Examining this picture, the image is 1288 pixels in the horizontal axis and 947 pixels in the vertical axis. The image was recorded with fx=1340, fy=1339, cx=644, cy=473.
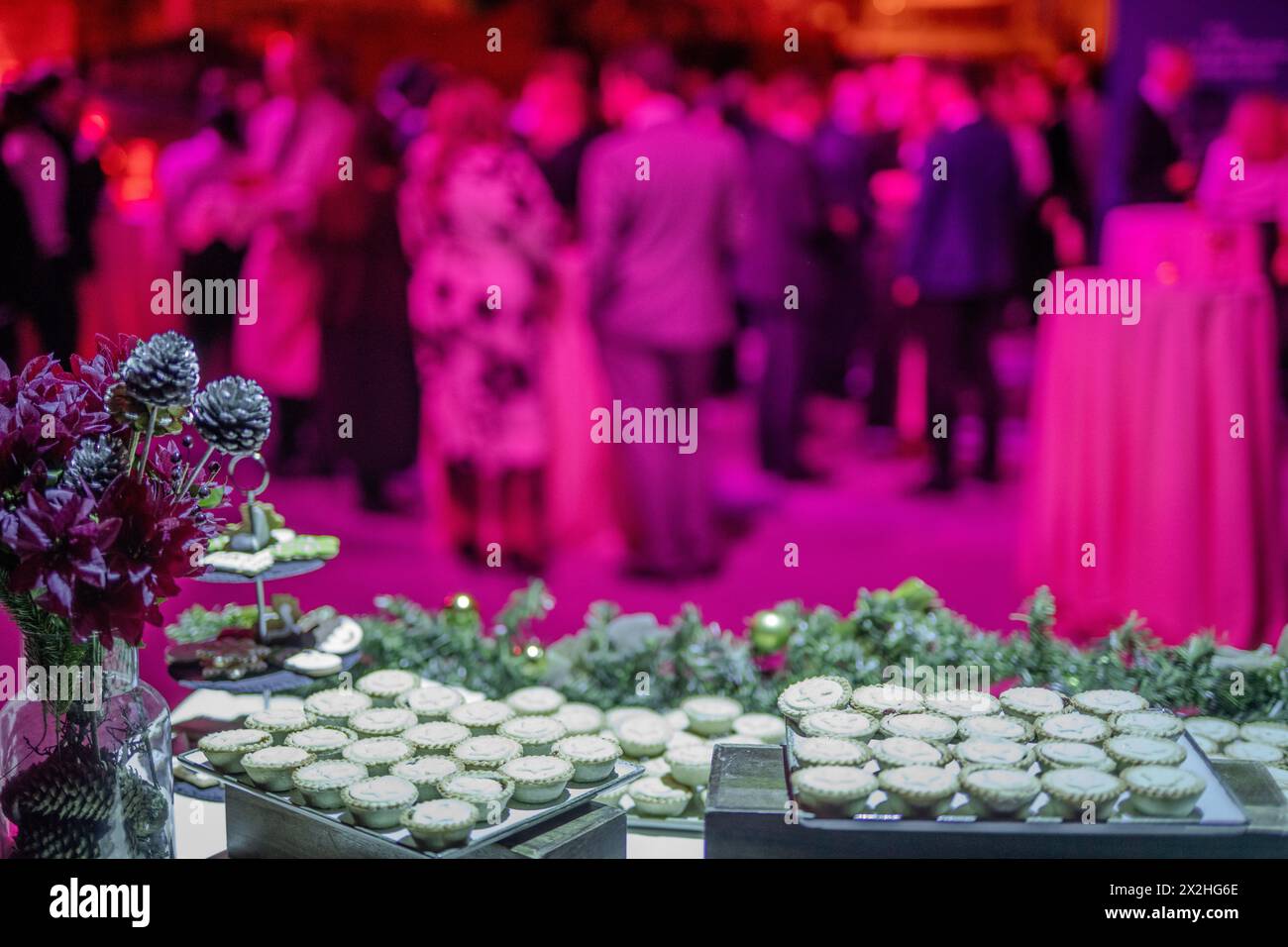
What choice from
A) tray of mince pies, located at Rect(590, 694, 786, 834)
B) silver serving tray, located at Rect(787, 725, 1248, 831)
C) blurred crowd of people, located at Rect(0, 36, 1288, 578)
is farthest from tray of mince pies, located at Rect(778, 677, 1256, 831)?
blurred crowd of people, located at Rect(0, 36, 1288, 578)

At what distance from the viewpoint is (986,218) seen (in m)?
5.38

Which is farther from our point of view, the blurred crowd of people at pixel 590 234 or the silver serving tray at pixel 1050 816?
the blurred crowd of people at pixel 590 234

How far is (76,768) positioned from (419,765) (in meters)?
0.32

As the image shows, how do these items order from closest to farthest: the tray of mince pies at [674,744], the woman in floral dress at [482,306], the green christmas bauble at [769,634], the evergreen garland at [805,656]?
1. the tray of mince pies at [674,744]
2. the evergreen garland at [805,656]
3. the green christmas bauble at [769,634]
4. the woman in floral dress at [482,306]

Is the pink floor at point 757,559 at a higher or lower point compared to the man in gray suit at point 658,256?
lower

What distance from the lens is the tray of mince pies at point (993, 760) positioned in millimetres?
1172

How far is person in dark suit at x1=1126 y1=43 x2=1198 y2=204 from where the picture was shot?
4.00 metres

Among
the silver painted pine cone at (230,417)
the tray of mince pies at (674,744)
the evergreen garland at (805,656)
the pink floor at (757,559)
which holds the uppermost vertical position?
the silver painted pine cone at (230,417)

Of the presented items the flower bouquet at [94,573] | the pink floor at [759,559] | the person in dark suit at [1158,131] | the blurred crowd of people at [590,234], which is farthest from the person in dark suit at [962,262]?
the flower bouquet at [94,573]

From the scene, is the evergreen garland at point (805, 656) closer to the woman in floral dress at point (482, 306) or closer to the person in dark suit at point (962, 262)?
the woman in floral dress at point (482, 306)

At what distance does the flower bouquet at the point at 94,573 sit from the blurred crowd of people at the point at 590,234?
→ 3.01 metres

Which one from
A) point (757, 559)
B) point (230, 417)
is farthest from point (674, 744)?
point (757, 559)
